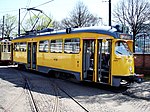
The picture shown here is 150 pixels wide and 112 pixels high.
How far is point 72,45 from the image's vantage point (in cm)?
1511

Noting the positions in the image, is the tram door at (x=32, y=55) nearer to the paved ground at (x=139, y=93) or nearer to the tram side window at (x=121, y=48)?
the tram side window at (x=121, y=48)

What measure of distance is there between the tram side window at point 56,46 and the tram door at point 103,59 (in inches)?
136

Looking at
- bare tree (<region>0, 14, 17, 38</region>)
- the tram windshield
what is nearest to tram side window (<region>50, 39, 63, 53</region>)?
the tram windshield

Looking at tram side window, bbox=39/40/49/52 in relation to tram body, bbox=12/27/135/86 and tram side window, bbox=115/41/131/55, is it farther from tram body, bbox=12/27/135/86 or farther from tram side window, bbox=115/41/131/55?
tram side window, bbox=115/41/131/55

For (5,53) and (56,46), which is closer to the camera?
(56,46)

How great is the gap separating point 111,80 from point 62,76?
4.78 meters

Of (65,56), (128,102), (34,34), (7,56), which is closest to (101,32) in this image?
(65,56)

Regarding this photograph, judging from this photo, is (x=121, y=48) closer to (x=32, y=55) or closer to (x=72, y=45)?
(x=72, y=45)

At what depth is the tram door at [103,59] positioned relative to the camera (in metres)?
13.2

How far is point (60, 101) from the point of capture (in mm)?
10258

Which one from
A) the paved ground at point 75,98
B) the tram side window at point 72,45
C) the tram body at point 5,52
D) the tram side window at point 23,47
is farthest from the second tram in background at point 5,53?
the paved ground at point 75,98

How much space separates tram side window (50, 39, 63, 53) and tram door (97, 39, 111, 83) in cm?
346

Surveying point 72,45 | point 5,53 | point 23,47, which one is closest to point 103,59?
point 72,45

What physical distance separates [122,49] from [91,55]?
1.69 metres
